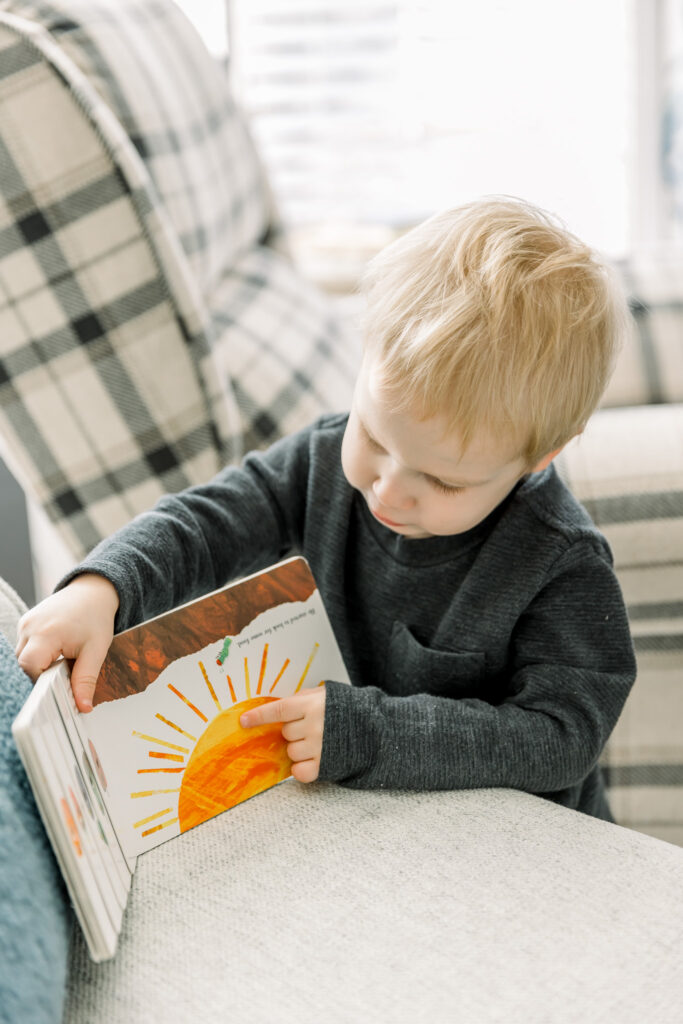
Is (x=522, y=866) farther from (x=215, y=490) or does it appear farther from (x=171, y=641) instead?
(x=215, y=490)

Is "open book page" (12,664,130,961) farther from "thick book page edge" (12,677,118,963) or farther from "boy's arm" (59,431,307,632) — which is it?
"boy's arm" (59,431,307,632)

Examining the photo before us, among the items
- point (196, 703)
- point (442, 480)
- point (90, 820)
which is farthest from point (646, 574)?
point (90, 820)

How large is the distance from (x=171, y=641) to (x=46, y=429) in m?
0.34

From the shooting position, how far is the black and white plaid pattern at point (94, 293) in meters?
0.77

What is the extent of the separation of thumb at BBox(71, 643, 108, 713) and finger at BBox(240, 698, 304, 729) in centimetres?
10

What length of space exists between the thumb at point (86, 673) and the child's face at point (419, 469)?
22 cm

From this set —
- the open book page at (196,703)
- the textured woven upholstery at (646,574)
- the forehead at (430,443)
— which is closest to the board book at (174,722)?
the open book page at (196,703)

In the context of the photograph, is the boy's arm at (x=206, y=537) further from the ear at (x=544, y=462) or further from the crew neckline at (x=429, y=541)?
the ear at (x=544, y=462)

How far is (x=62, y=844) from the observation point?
43 centimetres

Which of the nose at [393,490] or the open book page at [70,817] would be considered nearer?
the open book page at [70,817]

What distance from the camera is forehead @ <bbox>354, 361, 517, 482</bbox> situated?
1.98ft

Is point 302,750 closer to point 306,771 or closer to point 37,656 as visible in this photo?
point 306,771

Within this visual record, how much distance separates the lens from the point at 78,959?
45 cm

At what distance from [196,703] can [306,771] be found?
0.08 metres
